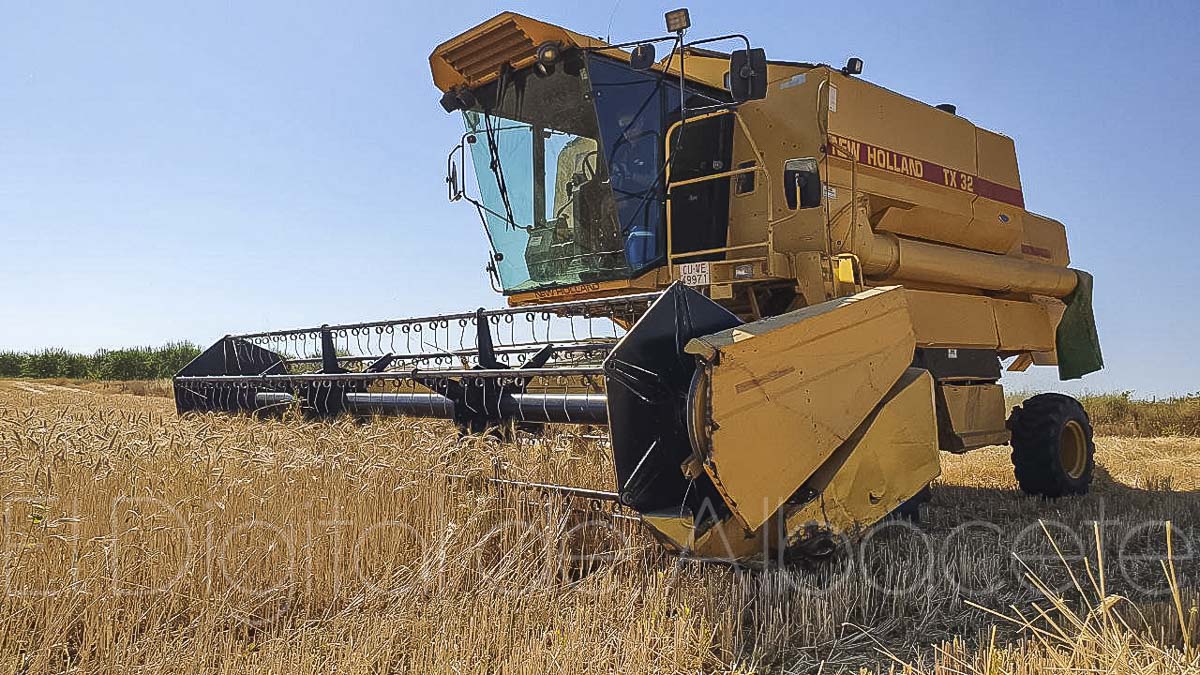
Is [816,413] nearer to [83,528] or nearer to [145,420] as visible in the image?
[83,528]

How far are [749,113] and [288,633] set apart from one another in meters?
3.66

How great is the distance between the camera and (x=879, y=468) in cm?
341

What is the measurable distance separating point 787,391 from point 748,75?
169 cm

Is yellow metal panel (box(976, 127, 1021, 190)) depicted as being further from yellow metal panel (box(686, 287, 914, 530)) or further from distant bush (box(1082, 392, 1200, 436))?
distant bush (box(1082, 392, 1200, 436))

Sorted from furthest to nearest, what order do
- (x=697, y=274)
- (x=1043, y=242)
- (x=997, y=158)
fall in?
(x=1043, y=242), (x=997, y=158), (x=697, y=274)

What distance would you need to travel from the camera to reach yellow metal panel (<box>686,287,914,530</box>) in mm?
2826

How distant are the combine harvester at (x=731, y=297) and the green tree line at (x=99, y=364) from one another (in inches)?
666

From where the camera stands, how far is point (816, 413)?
10.3 ft

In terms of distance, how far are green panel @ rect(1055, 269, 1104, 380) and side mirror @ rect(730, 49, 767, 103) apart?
3879mm

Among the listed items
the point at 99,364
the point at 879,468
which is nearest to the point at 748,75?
the point at 879,468

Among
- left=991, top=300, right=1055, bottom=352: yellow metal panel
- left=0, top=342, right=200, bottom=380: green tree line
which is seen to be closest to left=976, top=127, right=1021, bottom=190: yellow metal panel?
left=991, top=300, right=1055, bottom=352: yellow metal panel

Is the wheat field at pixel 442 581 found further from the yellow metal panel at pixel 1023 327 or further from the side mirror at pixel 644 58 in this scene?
the yellow metal panel at pixel 1023 327

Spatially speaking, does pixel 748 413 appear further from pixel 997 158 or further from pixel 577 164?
pixel 997 158

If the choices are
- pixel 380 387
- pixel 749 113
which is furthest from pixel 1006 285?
pixel 380 387
